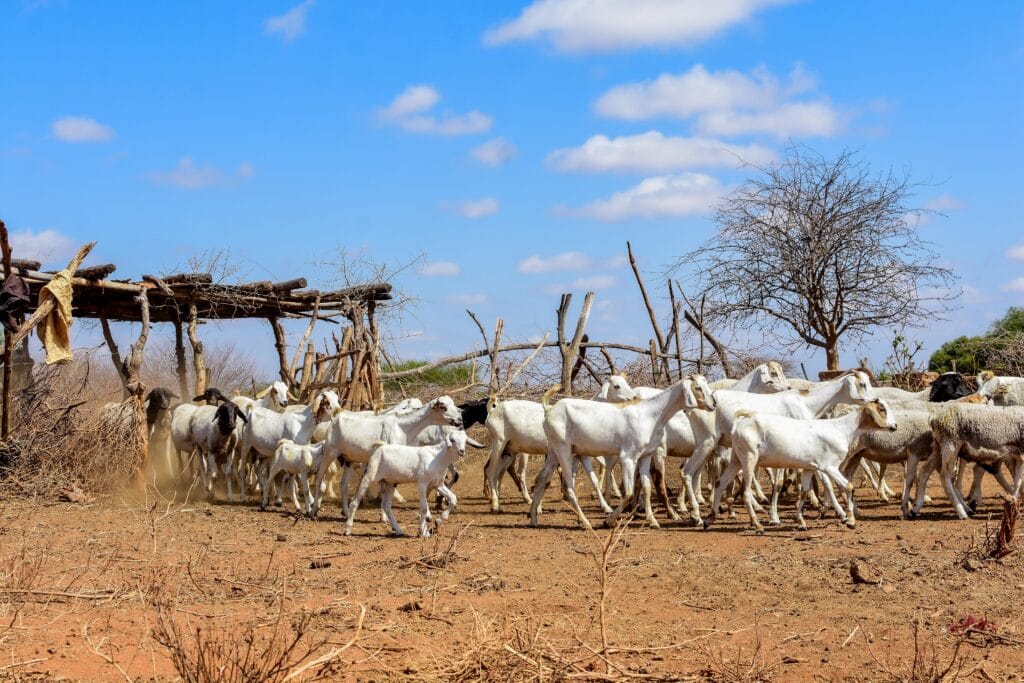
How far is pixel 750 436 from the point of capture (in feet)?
40.1

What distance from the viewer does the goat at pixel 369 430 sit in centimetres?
1409

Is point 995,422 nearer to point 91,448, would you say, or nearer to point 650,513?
point 650,513

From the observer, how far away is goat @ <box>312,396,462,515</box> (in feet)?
46.2

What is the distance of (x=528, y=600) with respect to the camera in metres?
9.48

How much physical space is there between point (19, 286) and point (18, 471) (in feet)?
8.13

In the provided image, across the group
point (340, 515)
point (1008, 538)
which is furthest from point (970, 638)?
point (340, 515)

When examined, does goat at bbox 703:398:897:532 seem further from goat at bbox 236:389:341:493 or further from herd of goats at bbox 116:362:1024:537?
goat at bbox 236:389:341:493

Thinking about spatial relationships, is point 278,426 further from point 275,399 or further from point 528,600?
point 528,600

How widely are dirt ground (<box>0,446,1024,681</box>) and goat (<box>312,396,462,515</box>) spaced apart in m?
0.94

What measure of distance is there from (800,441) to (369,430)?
5.19 metres

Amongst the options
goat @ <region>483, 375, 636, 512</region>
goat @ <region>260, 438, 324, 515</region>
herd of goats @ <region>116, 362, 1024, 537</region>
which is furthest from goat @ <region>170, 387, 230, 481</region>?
goat @ <region>483, 375, 636, 512</region>

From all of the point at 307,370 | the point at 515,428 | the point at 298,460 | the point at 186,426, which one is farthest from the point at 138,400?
the point at 515,428

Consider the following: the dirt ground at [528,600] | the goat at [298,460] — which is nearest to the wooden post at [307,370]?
A: the goat at [298,460]

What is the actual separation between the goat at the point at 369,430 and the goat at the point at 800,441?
12.1 feet
